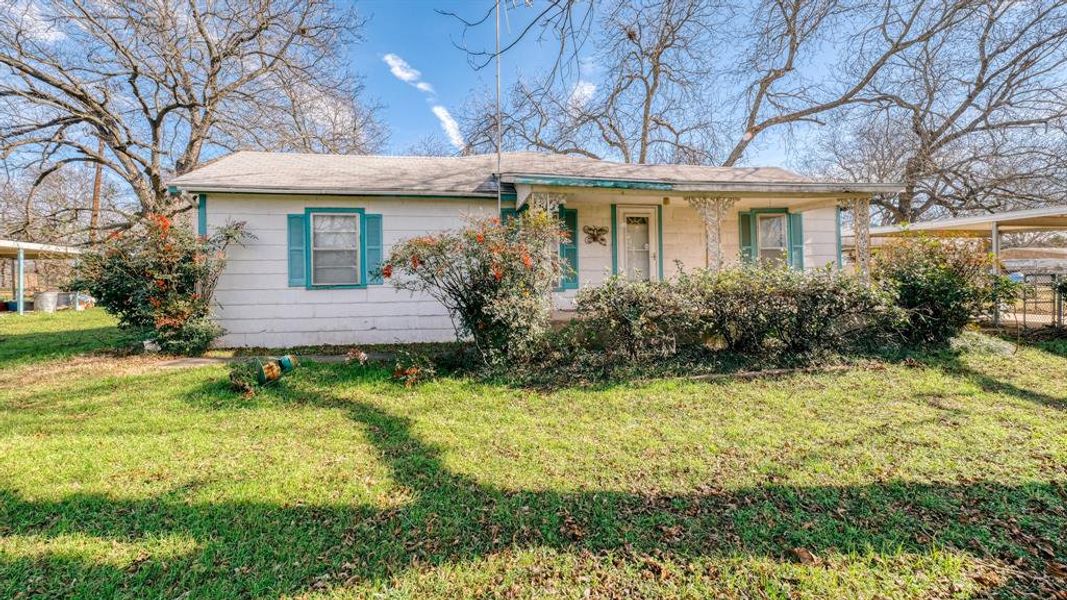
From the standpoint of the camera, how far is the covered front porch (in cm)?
812

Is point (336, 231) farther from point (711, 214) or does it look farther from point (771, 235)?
point (771, 235)

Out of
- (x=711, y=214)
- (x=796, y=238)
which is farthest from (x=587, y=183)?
(x=796, y=238)

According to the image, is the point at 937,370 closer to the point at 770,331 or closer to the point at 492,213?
the point at 770,331

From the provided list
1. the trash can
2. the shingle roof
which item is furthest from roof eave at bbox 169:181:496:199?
the trash can

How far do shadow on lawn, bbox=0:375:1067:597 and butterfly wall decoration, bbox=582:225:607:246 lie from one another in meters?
6.99

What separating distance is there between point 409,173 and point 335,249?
7.49ft

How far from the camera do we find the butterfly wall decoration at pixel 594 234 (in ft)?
31.0

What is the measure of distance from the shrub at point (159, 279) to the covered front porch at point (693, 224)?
546 centimetres

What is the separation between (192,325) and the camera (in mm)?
7055

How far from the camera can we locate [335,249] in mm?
8023

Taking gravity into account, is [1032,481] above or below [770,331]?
below

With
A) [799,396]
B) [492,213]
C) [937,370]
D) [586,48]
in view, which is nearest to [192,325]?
[492,213]

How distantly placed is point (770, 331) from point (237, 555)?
631cm

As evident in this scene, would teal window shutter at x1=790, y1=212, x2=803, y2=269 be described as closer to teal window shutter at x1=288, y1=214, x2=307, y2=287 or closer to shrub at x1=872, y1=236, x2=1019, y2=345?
shrub at x1=872, y1=236, x2=1019, y2=345
